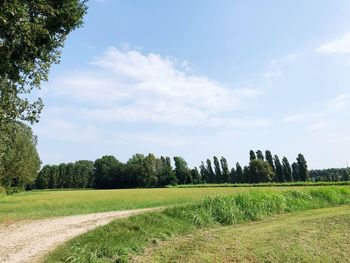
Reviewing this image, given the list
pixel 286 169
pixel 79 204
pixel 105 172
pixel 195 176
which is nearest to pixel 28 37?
pixel 79 204

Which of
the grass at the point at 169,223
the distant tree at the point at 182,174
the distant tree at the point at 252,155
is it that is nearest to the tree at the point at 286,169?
the distant tree at the point at 252,155

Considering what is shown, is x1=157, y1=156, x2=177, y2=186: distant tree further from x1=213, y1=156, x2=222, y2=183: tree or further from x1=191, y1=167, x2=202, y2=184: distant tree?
x1=213, y1=156, x2=222, y2=183: tree

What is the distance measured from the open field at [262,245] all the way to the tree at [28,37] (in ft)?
27.1

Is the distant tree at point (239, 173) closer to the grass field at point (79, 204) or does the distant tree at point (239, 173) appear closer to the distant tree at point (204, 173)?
the distant tree at point (204, 173)

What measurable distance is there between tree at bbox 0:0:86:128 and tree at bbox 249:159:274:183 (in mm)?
114813

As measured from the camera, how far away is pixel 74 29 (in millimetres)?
15992

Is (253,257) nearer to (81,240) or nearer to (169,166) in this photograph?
(81,240)

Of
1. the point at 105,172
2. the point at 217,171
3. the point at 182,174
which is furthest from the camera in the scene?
the point at 105,172

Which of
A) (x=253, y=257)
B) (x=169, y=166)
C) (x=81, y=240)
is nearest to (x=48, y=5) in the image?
(x=81, y=240)

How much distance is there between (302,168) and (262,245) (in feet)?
387

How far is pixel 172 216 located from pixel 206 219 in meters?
1.45

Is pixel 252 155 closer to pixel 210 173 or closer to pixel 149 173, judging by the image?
pixel 210 173

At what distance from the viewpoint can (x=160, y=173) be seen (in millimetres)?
148500

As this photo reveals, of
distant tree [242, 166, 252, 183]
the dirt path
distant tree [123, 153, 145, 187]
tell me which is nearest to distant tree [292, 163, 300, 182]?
distant tree [242, 166, 252, 183]
